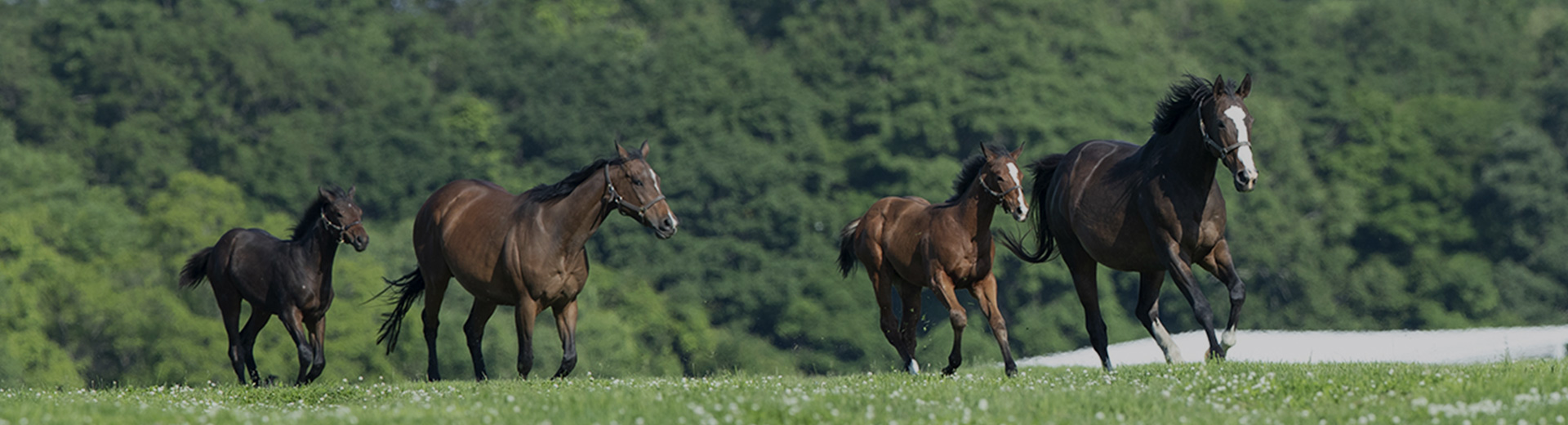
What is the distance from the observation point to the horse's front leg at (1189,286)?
1411 cm

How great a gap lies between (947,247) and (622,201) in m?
2.97

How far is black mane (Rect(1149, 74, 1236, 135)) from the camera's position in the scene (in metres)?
14.7

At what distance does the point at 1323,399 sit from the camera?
37.3 feet

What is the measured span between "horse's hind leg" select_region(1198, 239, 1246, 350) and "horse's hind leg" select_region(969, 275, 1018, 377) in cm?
176

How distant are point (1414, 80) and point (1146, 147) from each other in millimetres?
67564

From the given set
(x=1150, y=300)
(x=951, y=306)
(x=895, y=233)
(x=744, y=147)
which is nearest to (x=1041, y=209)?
(x=895, y=233)

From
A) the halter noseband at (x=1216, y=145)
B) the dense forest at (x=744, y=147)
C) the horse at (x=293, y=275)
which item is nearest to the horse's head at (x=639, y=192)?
the horse at (x=293, y=275)

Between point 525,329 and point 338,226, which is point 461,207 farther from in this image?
point 525,329

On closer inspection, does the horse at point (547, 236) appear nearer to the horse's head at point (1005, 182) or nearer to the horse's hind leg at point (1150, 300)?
the horse's head at point (1005, 182)

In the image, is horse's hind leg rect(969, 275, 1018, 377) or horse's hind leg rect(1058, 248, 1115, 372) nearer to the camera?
horse's hind leg rect(969, 275, 1018, 377)

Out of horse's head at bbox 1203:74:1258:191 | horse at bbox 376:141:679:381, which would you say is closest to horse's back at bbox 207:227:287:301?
horse at bbox 376:141:679:381

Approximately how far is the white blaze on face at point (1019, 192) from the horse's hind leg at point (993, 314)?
0.64m

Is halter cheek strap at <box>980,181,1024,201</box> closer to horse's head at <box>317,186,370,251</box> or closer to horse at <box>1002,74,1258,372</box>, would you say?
horse at <box>1002,74,1258,372</box>

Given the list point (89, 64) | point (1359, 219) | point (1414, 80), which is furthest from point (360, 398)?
point (1414, 80)
